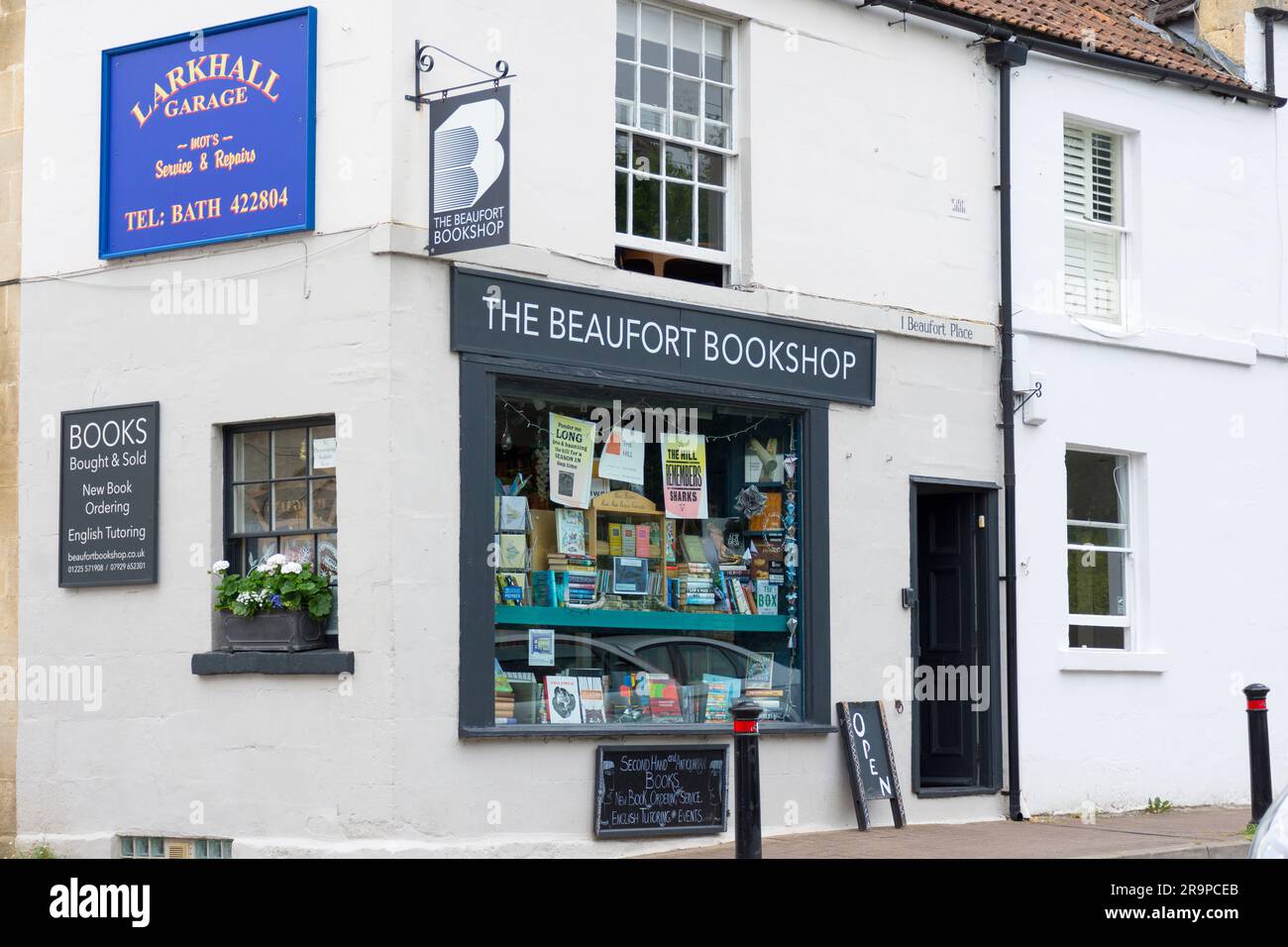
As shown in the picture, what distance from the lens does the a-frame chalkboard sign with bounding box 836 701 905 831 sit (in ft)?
41.9

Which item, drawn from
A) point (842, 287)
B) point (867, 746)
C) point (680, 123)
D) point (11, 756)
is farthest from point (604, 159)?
point (11, 756)

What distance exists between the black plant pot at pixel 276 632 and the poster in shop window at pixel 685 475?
105 inches

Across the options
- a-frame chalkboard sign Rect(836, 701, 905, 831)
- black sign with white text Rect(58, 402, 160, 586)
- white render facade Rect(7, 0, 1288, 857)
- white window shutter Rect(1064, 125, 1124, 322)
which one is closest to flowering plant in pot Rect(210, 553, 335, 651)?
white render facade Rect(7, 0, 1288, 857)

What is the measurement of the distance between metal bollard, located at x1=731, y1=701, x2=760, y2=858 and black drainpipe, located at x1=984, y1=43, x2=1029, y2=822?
463 centimetres

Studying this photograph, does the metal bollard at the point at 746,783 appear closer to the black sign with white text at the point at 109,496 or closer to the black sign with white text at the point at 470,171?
the black sign with white text at the point at 470,171

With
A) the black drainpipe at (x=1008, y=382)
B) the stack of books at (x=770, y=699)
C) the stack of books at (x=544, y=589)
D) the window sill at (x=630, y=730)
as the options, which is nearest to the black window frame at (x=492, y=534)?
the window sill at (x=630, y=730)

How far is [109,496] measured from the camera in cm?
1187

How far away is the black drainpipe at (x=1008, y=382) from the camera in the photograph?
13.9m

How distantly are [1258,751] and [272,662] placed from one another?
20.7ft

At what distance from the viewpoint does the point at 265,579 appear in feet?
36.5

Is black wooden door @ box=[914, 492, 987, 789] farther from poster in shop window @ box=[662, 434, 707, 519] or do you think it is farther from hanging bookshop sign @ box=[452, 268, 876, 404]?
poster in shop window @ box=[662, 434, 707, 519]

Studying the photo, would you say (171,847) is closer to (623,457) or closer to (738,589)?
(623,457)

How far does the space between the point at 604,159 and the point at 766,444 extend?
7.70ft
